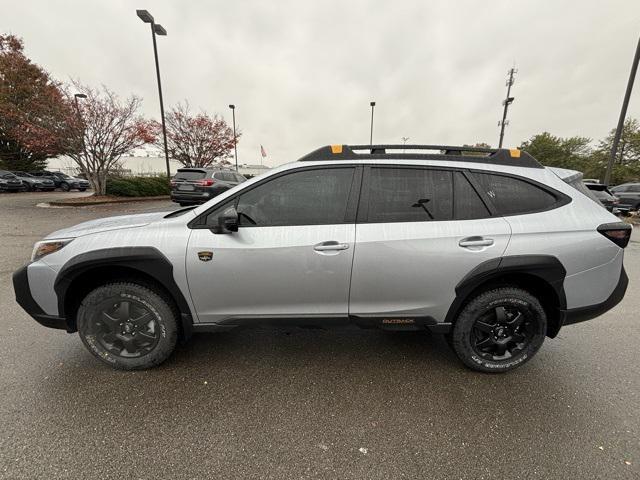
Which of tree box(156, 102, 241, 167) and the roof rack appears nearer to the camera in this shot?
the roof rack

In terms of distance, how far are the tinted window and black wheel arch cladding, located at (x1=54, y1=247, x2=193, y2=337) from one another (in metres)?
0.50

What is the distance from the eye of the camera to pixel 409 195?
2.28 meters

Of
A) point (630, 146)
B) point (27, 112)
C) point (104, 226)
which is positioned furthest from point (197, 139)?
point (630, 146)

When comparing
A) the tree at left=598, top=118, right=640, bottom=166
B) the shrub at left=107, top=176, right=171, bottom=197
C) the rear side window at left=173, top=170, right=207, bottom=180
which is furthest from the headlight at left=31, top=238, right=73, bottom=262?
the tree at left=598, top=118, right=640, bottom=166

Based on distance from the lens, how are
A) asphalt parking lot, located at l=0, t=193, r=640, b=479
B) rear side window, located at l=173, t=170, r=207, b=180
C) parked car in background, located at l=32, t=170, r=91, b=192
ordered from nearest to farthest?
asphalt parking lot, located at l=0, t=193, r=640, b=479 < rear side window, located at l=173, t=170, r=207, b=180 < parked car in background, located at l=32, t=170, r=91, b=192

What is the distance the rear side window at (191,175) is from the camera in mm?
11016

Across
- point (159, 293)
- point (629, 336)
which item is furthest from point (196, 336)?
point (629, 336)

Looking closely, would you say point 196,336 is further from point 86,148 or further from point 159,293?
point 86,148

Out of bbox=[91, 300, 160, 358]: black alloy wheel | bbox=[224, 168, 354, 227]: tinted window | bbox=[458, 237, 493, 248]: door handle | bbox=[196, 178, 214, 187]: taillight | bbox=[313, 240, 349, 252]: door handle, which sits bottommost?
bbox=[91, 300, 160, 358]: black alloy wheel

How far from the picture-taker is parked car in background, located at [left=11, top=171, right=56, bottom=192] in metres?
21.1

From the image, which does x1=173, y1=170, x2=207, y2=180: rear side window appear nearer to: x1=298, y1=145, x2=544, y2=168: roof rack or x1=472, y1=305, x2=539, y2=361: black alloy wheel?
x1=298, y1=145, x2=544, y2=168: roof rack

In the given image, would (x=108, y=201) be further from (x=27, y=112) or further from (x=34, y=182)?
(x=34, y=182)

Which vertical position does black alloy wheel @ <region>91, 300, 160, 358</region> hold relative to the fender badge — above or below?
below

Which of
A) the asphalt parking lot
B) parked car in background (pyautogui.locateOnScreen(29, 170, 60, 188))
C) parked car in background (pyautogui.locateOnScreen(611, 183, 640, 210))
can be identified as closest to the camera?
the asphalt parking lot
